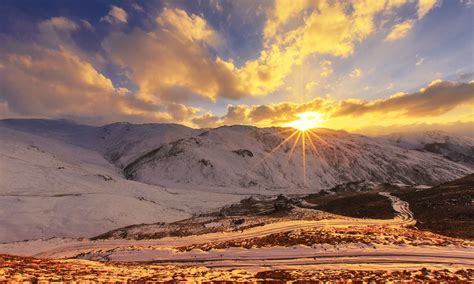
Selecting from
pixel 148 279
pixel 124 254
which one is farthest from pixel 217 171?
pixel 148 279

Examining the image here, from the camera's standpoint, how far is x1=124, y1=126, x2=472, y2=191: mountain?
148750mm

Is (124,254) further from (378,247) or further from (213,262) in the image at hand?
(378,247)

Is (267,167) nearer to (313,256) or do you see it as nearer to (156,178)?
(156,178)

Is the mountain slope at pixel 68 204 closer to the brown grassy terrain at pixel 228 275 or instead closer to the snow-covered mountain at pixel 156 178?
the snow-covered mountain at pixel 156 178

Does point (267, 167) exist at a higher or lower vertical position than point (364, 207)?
higher

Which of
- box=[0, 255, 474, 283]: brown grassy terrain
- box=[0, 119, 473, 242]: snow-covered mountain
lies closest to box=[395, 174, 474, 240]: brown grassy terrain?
box=[0, 255, 474, 283]: brown grassy terrain

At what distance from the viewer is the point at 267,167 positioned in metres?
169

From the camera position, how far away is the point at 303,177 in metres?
166

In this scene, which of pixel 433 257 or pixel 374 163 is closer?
pixel 433 257

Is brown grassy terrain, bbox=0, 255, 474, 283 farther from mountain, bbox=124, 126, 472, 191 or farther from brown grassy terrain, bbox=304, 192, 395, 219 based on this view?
mountain, bbox=124, 126, 472, 191

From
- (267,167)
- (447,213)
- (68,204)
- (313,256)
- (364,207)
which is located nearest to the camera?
(313,256)

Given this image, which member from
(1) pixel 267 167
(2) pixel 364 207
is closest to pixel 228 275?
(2) pixel 364 207

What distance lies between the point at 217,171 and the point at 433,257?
136999 mm

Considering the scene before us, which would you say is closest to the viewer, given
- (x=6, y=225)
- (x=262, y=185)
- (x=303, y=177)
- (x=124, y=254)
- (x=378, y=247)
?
(x=378, y=247)
